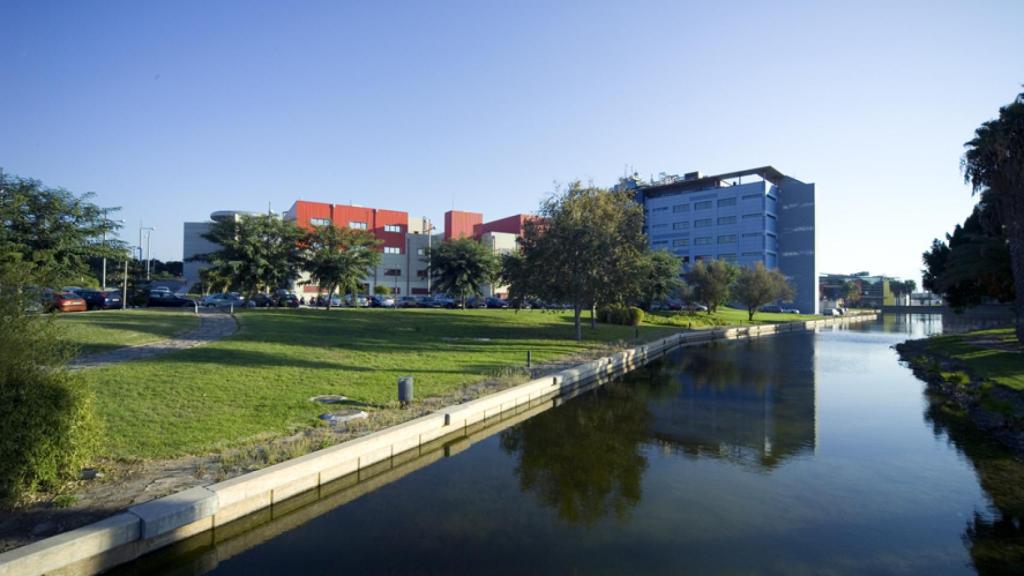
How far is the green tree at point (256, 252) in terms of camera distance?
3481 centimetres

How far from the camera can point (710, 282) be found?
52.8 metres

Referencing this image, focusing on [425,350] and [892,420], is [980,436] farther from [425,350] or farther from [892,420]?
[425,350]

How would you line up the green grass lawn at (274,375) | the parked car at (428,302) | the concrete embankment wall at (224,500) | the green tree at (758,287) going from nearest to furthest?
the concrete embankment wall at (224,500) < the green grass lawn at (274,375) < the parked car at (428,302) < the green tree at (758,287)

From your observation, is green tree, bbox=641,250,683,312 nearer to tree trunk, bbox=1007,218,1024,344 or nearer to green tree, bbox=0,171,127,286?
tree trunk, bbox=1007,218,1024,344

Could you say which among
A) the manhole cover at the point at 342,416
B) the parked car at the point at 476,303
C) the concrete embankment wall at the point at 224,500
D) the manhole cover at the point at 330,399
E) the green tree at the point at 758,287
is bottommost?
the concrete embankment wall at the point at 224,500

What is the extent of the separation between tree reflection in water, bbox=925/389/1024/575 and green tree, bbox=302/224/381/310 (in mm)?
33470

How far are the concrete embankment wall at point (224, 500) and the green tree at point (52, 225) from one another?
20.4m

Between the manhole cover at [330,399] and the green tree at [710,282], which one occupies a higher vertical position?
the green tree at [710,282]

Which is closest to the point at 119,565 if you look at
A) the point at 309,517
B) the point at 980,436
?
the point at 309,517

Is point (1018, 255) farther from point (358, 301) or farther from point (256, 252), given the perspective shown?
point (358, 301)

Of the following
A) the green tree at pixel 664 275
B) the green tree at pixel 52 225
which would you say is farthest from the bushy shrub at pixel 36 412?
the green tree at pixel 664 275

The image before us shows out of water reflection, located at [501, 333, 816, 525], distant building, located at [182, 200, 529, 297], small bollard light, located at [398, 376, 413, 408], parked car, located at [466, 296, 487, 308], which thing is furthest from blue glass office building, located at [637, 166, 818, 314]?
small bollard light, located at [398, 376, 413, 408]

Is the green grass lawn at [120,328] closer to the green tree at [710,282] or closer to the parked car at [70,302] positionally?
the parked car at [70,302]

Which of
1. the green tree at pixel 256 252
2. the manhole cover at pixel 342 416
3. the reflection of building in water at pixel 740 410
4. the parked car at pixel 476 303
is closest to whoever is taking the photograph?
the manhole cover at pixel 342 416
